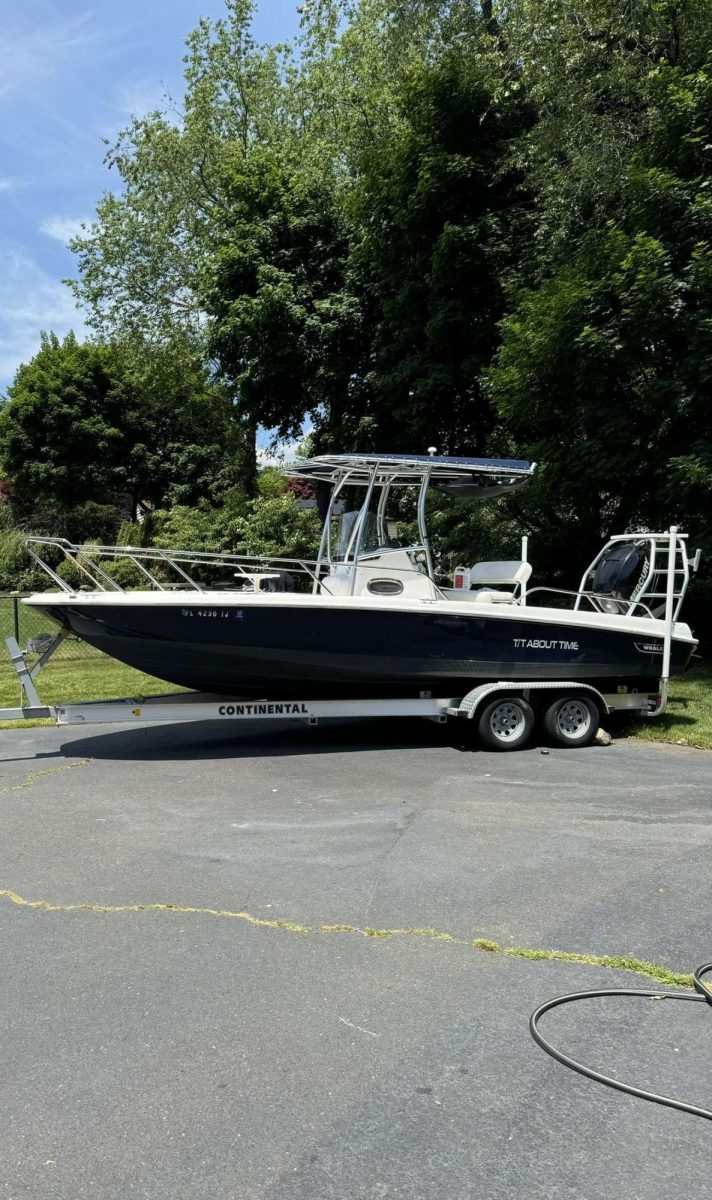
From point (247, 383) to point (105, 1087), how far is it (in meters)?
20.0

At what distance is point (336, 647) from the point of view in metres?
9.02

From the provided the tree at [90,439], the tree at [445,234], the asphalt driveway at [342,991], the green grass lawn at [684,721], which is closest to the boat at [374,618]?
the green grass lawn at [684,721]

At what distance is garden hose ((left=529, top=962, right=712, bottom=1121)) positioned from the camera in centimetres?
318

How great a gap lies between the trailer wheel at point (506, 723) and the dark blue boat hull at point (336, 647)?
0.30m

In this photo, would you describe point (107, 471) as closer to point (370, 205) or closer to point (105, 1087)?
point (370, 205)

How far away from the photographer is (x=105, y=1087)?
3307mm

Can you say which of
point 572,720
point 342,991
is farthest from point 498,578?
point 342,991

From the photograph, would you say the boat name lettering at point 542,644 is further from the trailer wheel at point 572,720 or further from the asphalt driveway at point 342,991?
the asphalt driveway at point 342,991

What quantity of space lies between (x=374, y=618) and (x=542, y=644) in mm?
1814

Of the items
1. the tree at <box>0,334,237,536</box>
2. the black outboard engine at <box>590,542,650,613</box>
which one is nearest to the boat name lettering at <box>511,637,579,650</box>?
the black outboard engine at <box>590,542,650,613</box>

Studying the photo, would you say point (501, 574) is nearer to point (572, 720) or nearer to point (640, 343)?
point (572, 720)

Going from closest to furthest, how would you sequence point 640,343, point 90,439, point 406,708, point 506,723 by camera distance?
1. point 406,708
2. point 506,723
3. point 640,343
4. point 90,439

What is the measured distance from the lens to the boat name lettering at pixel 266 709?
8.91m

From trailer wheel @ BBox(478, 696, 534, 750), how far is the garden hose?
5.16 m
